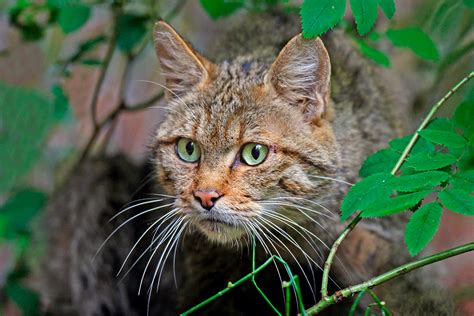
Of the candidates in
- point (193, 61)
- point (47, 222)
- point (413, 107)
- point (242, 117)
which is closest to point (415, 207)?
point (242, 117)

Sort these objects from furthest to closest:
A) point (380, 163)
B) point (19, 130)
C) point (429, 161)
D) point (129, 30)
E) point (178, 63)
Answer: point (19, 130), point (129, 30), point (178, 63), point (380, 163), point (429, 161)

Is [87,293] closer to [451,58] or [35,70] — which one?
[35,70]

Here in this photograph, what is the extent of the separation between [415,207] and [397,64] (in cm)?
329

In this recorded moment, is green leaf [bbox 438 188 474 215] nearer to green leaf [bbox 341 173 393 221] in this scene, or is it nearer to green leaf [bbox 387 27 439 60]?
green leaf [bbox 341 173 393 221]

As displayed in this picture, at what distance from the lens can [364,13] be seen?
2.45 m

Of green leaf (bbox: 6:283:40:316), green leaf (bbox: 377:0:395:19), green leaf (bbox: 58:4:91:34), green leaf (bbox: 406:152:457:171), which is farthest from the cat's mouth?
green leaf (bbox: 6:283:40:316)

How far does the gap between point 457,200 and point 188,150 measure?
1.09 m

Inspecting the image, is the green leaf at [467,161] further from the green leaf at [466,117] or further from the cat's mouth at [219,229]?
the cat's mouth at [219,229]

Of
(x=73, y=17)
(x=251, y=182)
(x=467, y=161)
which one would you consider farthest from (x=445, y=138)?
(x=73, y=17)

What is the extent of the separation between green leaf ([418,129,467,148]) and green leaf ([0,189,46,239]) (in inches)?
88.8

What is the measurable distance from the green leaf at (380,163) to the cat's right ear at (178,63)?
0.77 meters

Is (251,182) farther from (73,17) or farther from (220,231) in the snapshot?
(73,17)

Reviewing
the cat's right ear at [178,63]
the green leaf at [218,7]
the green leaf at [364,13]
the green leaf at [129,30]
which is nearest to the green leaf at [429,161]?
the green leaf at [364,13]

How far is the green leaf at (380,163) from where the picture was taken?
8.50ft
